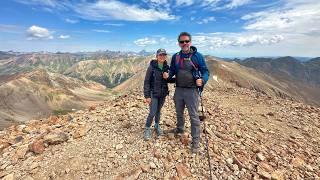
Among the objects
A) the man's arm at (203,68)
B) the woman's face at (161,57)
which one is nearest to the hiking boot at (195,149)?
the man's arm at (203,68)

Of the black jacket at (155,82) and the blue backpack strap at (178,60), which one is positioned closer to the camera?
the blue backpack strap at (178,60)

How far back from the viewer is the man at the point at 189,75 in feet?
27.8

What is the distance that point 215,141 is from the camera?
992 centimetres

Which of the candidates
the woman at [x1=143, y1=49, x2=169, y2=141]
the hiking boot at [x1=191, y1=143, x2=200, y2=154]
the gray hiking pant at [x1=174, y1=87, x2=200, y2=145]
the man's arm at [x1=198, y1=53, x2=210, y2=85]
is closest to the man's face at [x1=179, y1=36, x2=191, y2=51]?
the man's arm at [x1=198, y1=53, x2=210, y2=85]

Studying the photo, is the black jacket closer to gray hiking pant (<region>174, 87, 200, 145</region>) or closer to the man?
the man

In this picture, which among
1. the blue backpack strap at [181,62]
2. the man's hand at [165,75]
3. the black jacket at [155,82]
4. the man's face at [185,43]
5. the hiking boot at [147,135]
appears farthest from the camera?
the hiking boot at [147,135]

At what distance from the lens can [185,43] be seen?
8352 mm

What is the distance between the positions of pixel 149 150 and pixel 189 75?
279cm

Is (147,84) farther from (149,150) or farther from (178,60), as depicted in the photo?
(149,150)

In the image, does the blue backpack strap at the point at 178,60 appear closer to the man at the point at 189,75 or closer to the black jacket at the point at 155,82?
the man at the point at 189,75

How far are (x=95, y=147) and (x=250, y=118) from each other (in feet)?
25.5

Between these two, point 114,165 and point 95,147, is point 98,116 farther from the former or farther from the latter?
point 114,165

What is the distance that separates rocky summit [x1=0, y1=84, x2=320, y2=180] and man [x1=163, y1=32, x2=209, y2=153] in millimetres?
981

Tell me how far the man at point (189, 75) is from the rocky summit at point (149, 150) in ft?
3.22
